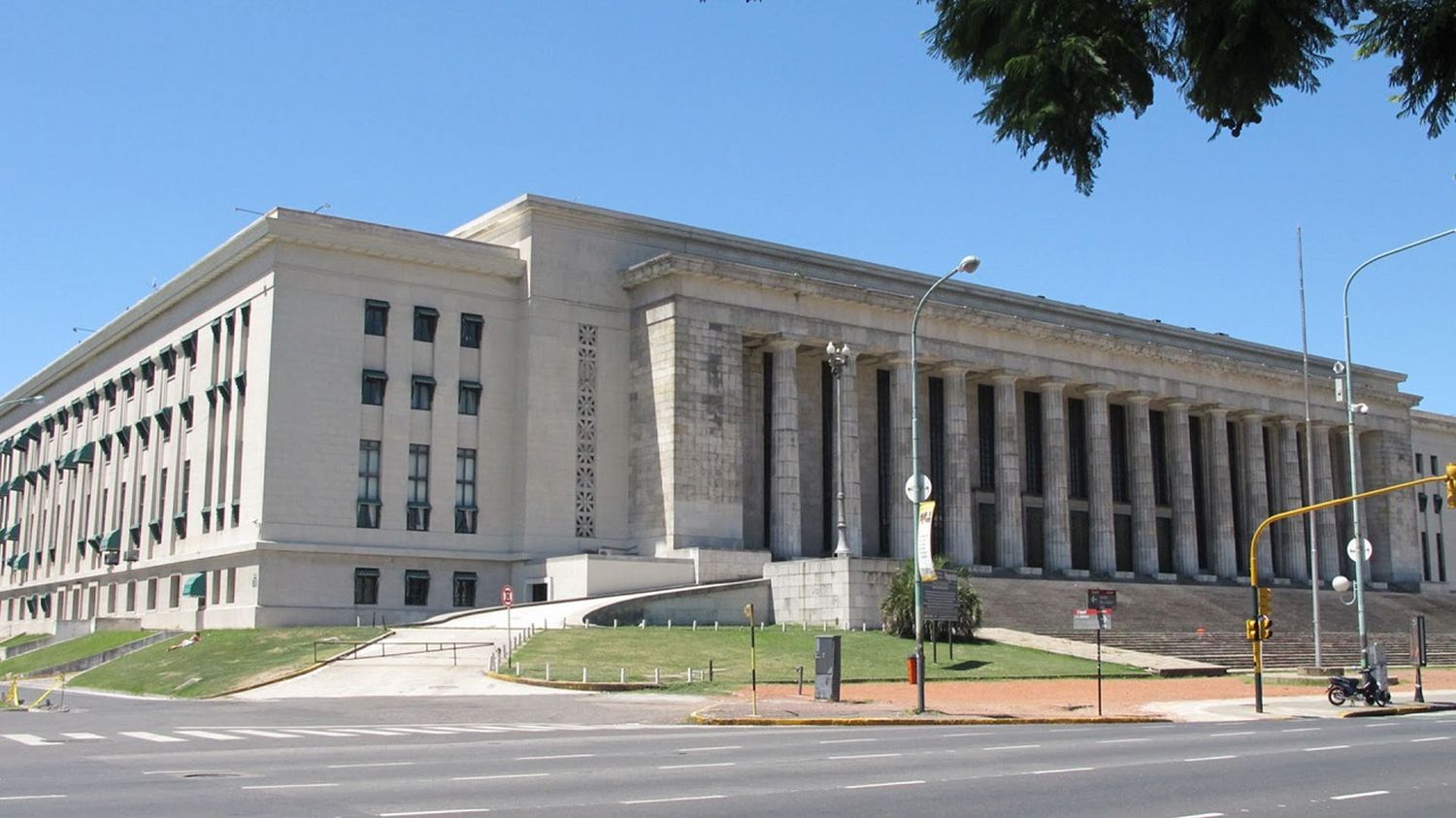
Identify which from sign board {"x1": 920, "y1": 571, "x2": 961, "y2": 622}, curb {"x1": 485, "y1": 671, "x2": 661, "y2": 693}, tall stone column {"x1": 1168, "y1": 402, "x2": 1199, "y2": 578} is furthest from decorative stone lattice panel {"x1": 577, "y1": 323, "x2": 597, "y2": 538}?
tall stone column {"x1": 1168, "y1": 402, "x2": 1199, "y2": 578}

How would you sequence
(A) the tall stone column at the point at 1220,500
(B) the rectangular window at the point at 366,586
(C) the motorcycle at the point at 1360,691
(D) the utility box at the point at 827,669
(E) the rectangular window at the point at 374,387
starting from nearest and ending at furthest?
(D) the utility box at the point at 827,669 → (C) the motorcycle at the point at 1360,691 → (B) the rectangular window at the point at 366,586 → (E) the rectangular window at the point at 374,387 → (A) the tall stone column at the point at 1220,500

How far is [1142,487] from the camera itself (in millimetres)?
81938

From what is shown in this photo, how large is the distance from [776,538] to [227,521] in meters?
24.7

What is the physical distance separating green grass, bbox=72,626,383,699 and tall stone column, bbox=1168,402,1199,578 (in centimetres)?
4924

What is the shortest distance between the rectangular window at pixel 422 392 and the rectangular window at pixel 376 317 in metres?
2.64

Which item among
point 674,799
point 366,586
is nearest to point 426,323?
point 366,586

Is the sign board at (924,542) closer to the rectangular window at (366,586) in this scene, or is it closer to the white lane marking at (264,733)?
the white lane marking at (264,733)

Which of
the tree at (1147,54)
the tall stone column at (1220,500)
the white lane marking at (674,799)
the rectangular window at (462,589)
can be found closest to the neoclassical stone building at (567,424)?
the rectangular window at (462,589)

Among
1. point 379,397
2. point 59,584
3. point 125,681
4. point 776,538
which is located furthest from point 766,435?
point 59,584

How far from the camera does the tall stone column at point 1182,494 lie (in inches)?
3260

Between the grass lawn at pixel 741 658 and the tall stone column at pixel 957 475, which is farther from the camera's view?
the tall stone column at pixel 957 475

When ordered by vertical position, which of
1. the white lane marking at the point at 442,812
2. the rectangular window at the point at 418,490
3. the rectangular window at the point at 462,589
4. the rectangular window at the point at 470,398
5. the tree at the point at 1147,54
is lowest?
the white lane marking at the point at 442,812

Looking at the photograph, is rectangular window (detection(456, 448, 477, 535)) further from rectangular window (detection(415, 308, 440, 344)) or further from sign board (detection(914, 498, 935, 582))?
sign board (detection(914, 498, 935, 582))

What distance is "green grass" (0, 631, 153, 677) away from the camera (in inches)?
2486
